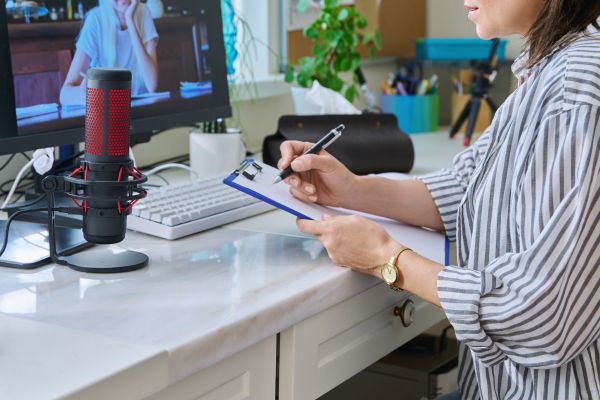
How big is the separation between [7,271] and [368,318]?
0.49 meters

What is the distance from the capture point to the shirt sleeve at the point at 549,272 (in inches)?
40.2

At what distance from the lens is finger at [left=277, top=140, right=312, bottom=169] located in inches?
54.4

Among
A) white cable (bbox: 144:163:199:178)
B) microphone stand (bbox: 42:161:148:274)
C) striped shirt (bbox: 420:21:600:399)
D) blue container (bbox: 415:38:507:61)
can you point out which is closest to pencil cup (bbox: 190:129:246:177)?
white cable (bbox: 144:163:199:178)

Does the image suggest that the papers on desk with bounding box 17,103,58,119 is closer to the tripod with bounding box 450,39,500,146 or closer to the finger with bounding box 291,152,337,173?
the finger with bounding box 291,152,337,173

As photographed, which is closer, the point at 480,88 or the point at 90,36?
the point at 90,36

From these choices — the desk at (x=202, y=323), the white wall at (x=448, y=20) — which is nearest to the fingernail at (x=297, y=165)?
the desk at (x=202, y=323)

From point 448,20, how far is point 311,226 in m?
2.08

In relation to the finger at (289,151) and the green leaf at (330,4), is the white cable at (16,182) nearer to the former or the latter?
the finger at (289,151)

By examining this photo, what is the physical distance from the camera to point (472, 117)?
2.62 meters

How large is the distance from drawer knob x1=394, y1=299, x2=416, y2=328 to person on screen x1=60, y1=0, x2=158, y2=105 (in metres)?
0.59

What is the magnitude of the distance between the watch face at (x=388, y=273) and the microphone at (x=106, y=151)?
0.33 metres

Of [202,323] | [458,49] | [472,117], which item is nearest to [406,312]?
[202,323]

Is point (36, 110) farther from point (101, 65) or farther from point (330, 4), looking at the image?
point (330, 4)

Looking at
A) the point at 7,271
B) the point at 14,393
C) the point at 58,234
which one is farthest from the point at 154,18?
the point at 14,393
